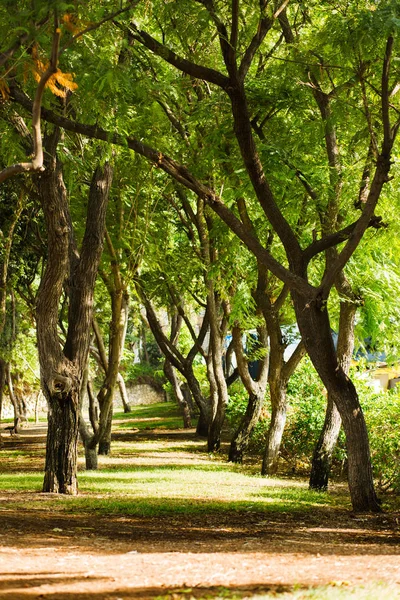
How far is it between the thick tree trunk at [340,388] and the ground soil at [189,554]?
0.51 m

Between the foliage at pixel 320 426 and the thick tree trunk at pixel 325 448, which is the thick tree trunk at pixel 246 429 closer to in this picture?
the foliage at pixel 320 426

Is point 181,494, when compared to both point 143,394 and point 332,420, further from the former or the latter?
point 143,394

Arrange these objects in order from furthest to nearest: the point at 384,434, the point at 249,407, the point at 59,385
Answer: the point at 249,407
the point at 384,434
the point at 59,385

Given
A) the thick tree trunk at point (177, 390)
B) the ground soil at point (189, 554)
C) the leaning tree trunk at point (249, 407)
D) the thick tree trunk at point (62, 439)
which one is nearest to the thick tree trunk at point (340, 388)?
the ground soil at point (189, 554)

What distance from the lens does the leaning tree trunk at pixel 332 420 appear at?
13.8 m

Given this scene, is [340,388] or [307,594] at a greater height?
[340,388]

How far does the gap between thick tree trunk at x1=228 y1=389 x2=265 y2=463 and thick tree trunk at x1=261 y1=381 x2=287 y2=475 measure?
102 inches

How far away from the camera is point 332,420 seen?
48.0ft

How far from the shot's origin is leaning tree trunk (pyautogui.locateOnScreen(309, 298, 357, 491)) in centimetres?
1380

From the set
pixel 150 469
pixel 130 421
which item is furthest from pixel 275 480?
pixel 130 421

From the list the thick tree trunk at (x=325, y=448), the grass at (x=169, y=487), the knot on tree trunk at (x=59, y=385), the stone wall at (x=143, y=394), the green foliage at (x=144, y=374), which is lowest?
the grass at (x=169, y=487)

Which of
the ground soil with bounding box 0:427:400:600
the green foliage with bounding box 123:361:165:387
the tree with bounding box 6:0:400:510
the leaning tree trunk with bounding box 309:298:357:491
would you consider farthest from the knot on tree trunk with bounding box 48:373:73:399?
the green foliage with bounding box 123:361:165:387

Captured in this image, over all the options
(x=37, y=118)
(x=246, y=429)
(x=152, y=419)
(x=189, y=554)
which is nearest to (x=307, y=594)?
(x=189, y=554)

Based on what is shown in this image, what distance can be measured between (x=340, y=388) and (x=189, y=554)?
4502 millimetres
